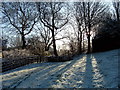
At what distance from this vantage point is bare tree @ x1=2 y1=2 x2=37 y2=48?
13875 millimetres

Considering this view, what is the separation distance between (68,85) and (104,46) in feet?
36.4

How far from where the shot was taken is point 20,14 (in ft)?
49.4

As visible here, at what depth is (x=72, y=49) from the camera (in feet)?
55.3

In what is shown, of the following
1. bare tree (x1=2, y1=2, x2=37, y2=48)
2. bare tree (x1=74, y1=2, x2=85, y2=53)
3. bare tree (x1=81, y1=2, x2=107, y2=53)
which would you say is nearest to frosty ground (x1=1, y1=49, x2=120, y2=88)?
bare tree (x1=81, y1=2, x2=107, y2=53)

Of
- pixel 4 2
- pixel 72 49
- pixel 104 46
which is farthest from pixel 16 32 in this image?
pixel 104 46

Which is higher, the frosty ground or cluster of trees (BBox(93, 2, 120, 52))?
cluster of trees (BBox(93, 2, 120, 52))

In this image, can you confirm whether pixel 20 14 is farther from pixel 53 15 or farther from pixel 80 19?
pixel 80 19

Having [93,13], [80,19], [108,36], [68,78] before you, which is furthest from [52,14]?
[68,78]

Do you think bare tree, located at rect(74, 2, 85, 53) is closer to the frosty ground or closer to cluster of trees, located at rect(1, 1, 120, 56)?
cluster of trees, located at rect(1, 1, 120, 56)

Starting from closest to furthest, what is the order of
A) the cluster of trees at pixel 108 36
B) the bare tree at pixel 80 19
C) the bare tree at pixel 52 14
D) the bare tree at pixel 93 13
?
the cluster of trees at pixel 108 36
the bare tree at pixel 52 14
the bare tree at pixel 93 13
the bare tree at pixel 80 19

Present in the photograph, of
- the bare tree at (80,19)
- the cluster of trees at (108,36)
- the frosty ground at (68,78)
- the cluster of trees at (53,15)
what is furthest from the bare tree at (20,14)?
the frosty ground at (68,78)

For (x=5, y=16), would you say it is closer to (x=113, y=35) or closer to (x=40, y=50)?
(x=40, y=50)

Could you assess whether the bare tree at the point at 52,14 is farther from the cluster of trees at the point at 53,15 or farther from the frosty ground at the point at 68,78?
the frosty ground at the point at 68,78

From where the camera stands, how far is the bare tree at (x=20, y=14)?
13.9 metres
